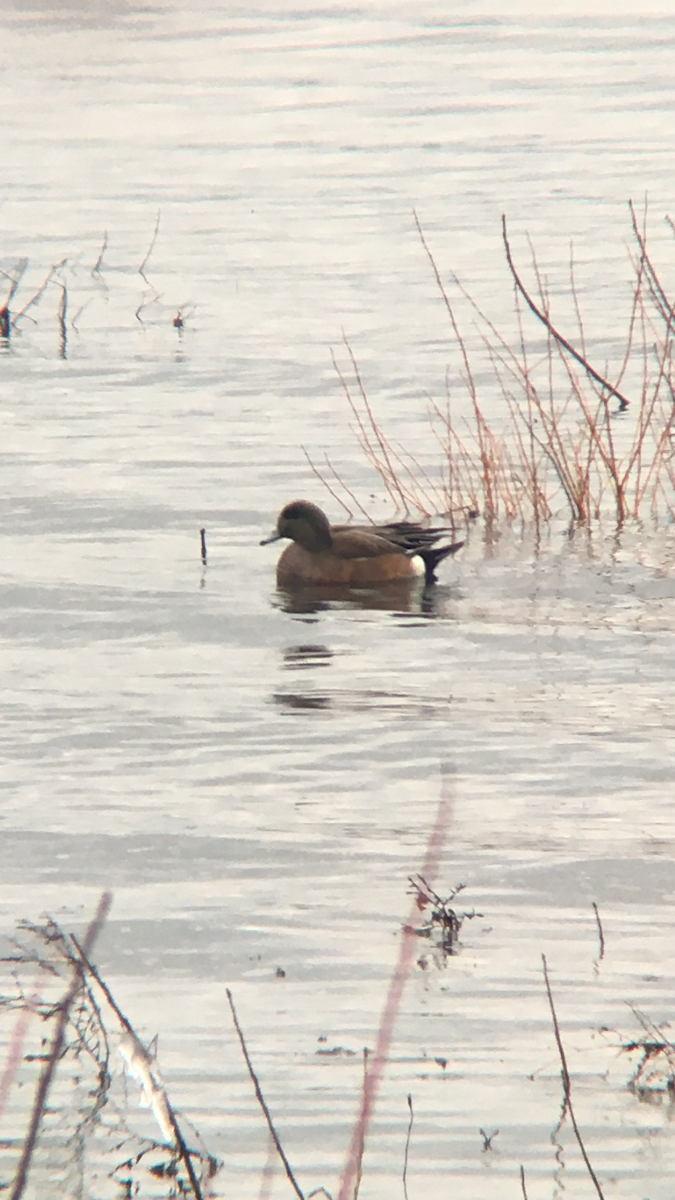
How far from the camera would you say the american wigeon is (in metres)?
12.3

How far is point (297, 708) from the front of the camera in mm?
9648

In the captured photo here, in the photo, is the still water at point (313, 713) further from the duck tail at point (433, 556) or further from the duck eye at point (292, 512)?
the duck eye at point (292, 512)

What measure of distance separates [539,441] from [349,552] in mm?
1272

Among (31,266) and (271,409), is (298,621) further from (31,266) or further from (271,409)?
(31,266)

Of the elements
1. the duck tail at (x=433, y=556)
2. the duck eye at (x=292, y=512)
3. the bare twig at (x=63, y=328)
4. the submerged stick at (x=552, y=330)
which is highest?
the submerged stick at (x=552, y=330)

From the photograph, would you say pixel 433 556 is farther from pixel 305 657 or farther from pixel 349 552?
pixel 305 657

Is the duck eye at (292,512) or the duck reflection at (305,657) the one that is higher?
the duck eye at (292,512)

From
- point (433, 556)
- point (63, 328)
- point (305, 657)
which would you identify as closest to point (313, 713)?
point (305, 657)

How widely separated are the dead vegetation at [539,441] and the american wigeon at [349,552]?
34cm

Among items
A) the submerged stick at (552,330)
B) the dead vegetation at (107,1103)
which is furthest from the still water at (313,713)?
the submerged stick at (552,330)

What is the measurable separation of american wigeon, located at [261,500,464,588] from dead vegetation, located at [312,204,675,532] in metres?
0.34

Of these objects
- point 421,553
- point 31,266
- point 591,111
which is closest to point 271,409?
point 421,553

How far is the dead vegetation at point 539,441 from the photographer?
12.2 metres

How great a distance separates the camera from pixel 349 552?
12.4m
